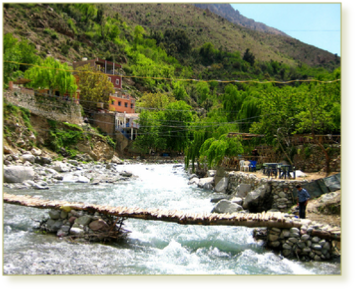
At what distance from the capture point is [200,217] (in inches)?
215

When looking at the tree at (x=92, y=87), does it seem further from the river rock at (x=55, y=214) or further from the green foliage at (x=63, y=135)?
the river rock at (x=55, y=214)

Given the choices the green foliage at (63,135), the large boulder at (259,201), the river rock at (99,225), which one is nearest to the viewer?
the river rock at (99,225)

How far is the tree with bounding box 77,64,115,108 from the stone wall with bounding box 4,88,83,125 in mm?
3751

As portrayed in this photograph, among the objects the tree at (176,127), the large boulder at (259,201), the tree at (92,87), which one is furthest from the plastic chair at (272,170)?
the tree at (92,87)

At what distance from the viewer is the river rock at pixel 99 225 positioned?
18.4 ft

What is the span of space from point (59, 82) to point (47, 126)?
12.0ft

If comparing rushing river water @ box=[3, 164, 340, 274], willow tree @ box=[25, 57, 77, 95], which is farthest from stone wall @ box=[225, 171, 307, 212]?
willow tree @ box=[25, 57, 77, 95]

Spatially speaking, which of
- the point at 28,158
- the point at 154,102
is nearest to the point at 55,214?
the point at 28,158

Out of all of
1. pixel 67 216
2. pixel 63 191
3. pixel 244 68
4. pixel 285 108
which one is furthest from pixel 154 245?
pixel 244 68

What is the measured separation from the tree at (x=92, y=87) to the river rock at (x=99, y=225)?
22.2 meters

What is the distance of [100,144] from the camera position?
22953 mm

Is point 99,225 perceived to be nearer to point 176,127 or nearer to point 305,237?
point 305,237

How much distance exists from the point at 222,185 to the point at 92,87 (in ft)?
66.3

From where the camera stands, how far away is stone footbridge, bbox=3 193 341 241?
514cm
